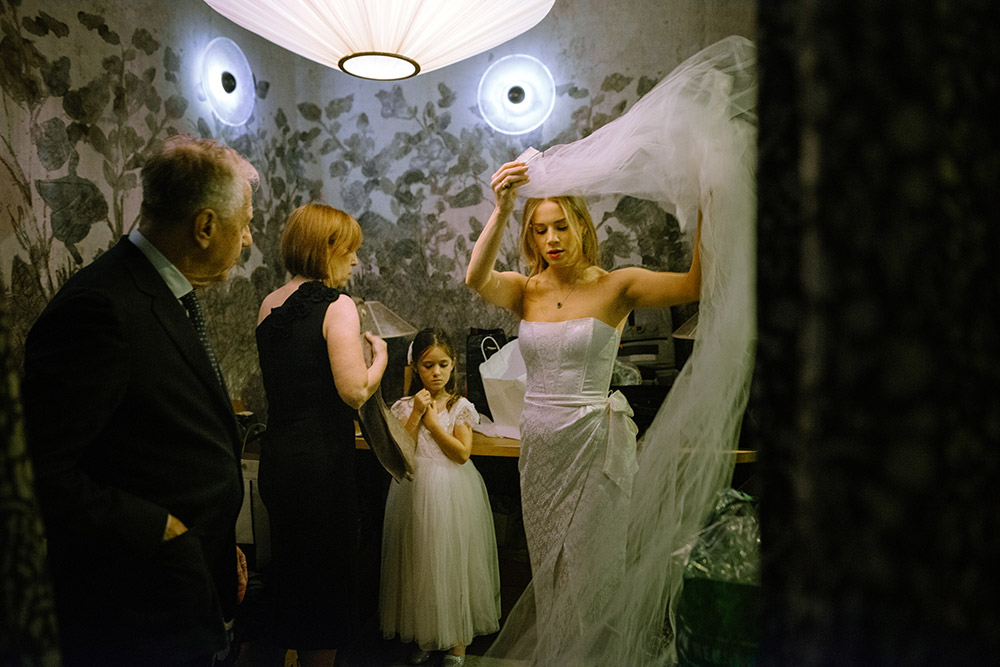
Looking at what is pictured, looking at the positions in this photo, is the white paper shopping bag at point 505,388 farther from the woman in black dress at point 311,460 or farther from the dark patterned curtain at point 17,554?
the dark patterned curtain at point 17,554

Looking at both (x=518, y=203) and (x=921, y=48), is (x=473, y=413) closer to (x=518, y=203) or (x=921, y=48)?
(x=518, y=203)

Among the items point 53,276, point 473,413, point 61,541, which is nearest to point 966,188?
point 61,541

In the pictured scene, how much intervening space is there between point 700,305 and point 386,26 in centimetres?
112

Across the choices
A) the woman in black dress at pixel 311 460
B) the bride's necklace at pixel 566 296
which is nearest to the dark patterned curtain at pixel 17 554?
the woman in black dress at pixel 311 460

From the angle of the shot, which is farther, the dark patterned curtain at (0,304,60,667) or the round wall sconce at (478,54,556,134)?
the round wall sconce at (478,54,556,134)

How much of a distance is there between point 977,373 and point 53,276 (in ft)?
7.50

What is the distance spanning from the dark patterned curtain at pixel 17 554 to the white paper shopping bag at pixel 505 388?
6.65 ft

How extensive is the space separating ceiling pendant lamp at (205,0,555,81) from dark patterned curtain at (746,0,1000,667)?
4.58ft

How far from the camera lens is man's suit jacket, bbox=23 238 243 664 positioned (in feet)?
3.06

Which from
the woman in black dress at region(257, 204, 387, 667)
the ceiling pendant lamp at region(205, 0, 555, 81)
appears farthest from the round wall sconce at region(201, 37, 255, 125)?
the woman in black dress at region(257, 204, 387, 667)

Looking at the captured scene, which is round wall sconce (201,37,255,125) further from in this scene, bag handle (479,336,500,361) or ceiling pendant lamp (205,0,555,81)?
bag handle (479,336,500,361)

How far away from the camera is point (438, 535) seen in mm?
2146

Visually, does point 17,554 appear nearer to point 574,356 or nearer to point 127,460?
point 127,460

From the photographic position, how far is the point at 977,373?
0.33 meters
